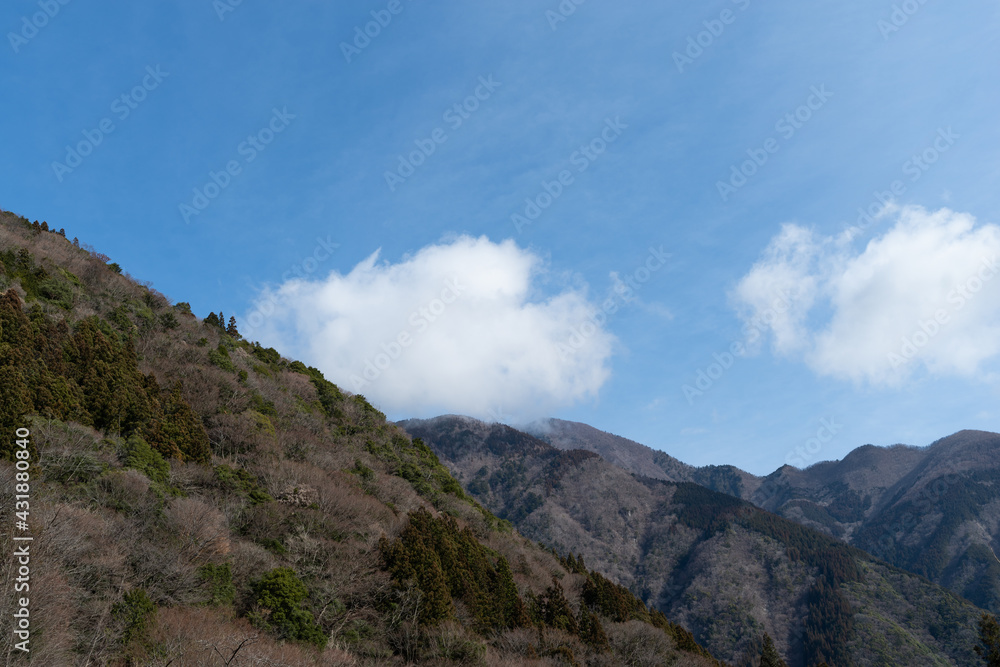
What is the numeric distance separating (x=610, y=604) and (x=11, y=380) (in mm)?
43376

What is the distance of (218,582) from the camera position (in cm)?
1877

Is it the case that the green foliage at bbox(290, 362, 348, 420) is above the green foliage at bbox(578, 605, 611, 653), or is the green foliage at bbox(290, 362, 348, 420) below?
above

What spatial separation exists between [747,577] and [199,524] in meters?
152

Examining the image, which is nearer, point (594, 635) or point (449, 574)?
point (449, 574)

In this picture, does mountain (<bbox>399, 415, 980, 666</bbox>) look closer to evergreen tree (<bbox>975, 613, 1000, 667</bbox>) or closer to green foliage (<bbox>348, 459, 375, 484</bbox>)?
evergreen tree (<bbox>975, 613, 1000, 667</bbox>)

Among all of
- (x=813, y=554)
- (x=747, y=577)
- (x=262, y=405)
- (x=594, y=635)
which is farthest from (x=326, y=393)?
(x=813, y=554)

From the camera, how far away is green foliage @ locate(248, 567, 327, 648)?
1942 centimetres

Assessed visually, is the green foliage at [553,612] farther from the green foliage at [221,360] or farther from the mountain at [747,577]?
the mountain at [747,577]

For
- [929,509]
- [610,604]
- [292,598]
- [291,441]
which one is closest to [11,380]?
[292,598]

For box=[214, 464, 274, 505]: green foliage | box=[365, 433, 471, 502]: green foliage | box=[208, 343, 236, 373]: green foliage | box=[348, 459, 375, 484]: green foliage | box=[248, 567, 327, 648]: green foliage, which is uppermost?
box=[208, 343, 236, 373]: green foliage

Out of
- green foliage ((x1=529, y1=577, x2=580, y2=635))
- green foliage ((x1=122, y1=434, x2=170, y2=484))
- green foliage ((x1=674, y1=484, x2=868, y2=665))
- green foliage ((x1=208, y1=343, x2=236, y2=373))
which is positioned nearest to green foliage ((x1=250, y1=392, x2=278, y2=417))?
green foliage ((x1=208, y1=343, x2=236, y2=373))

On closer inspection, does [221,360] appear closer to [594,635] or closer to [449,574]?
[449,574]

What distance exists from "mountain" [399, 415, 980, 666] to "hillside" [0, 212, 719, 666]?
165 ft

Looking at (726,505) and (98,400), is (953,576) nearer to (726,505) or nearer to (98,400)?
(726,505)
